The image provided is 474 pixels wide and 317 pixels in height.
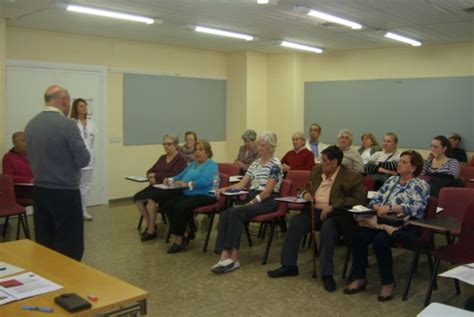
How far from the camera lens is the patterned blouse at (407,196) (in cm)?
421

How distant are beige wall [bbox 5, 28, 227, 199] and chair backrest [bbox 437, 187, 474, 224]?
5230 mm

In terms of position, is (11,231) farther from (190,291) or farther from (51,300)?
(51,300)

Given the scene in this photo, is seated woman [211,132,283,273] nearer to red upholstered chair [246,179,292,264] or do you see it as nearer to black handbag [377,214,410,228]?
red upholstered chair [246,179,292,264]

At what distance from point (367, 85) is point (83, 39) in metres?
4.88

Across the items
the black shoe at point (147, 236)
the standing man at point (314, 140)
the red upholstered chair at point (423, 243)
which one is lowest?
the black shoe at point (147, 236)

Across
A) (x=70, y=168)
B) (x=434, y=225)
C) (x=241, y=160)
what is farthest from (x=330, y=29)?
(x=70, y=168)

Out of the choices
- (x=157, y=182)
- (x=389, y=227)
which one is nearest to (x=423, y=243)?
(x=389, y=227)

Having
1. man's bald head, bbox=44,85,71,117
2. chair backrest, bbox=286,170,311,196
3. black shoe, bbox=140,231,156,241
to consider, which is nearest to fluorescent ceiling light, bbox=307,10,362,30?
chair backrest, bbox=286,170,311,196

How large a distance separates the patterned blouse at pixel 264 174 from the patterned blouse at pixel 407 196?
1078mm

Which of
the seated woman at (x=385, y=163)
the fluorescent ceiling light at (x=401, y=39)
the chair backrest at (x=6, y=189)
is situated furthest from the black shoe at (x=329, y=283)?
the fluorescent ceiling light at (x=401, y=39)

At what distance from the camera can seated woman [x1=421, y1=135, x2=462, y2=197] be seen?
18.7 feet

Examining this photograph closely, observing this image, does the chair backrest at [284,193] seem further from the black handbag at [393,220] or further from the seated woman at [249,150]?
the seated woman at [249,150]

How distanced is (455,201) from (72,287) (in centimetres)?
365

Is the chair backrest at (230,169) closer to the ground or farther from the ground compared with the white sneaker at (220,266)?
farther from the ground
